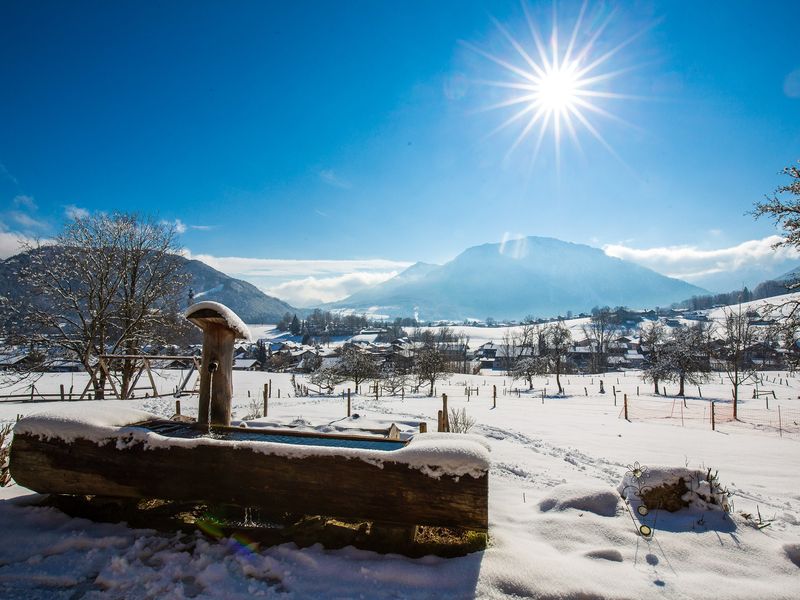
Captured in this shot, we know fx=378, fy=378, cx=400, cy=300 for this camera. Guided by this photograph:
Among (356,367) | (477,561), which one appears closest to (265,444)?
(477,561)

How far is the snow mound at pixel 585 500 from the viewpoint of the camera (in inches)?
164

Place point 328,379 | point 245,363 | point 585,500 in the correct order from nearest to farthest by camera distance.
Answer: point 585,500, point 328,379, point 245,363

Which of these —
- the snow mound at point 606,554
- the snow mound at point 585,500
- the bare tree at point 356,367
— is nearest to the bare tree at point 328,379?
the bare tree at point 356,367

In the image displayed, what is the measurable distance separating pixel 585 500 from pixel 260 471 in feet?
11.5

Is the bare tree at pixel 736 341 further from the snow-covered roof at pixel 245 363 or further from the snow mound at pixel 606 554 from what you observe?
the snow-covered roof at pixel 245 363

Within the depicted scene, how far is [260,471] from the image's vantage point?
133 inches

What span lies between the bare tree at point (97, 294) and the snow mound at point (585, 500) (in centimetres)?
1562

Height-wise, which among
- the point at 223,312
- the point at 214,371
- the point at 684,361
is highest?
the point at 223,312

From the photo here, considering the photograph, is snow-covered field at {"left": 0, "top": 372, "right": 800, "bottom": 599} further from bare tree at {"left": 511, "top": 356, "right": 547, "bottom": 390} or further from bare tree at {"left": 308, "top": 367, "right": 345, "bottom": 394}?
bare tree at {"left": 511, "top": 356, "right": 547, "bottom": 390}

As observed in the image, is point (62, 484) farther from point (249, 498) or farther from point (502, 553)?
point (502, 553)

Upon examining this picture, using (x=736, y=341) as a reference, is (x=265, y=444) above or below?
below

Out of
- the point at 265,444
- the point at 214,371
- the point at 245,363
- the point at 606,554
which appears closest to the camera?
the point at 606,554

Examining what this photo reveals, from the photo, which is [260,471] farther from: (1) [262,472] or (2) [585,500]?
(2) [585,500]

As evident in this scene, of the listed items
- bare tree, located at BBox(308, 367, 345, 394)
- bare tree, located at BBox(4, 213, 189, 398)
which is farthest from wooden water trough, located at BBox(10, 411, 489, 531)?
bare tree, located at BBox(308, 367, 345, 394)
